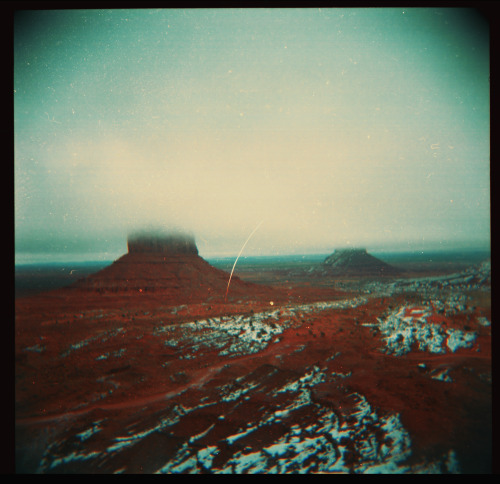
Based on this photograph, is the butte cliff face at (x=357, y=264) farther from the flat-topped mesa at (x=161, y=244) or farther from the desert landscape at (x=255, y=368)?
the flat-topped mesa at (x=161, y=244)

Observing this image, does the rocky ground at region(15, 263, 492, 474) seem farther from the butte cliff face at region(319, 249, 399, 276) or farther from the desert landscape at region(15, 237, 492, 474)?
the butte cliff face at region(319, 249, 399, 276)

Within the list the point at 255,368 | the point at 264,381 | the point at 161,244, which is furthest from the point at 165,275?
the point at 264,381

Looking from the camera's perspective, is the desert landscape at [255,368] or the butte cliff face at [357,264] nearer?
the desert landscape at [255,368]

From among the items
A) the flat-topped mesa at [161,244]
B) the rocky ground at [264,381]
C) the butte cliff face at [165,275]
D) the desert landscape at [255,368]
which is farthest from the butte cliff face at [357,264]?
the flat-topped mesa at [161,244]

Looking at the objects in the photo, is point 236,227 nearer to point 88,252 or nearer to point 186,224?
point 186,224

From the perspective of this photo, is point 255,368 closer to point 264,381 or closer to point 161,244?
point 264,381

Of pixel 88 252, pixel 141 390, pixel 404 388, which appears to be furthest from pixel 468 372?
pixel 88 252

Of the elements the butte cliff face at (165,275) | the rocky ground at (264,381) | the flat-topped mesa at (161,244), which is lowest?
the rocky ground at (264,381)
